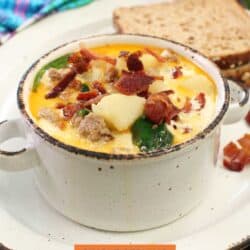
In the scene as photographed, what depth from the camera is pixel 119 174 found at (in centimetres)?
142

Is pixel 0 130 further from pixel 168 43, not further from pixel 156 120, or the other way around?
pixel 168 43

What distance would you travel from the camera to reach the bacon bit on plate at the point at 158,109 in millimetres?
1457

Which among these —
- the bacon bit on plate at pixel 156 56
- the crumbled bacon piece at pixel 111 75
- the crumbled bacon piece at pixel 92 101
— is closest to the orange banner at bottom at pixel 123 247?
the crumbled bacon piece at pixel 92 101

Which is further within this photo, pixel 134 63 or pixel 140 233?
pixel 134 63

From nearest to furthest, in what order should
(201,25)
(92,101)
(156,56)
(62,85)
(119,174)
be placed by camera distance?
(119,174) < (92,101) < (62,85) < (156,56) < (201,25)

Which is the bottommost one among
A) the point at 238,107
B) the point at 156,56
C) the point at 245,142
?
the point at 245,142

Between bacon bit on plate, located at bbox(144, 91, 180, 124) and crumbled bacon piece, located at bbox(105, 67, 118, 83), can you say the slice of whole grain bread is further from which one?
bacon bit on plate, located at bbox(144, 91, 180, 124)

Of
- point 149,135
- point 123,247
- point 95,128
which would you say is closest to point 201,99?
point 149,135

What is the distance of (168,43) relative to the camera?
6.06 ft

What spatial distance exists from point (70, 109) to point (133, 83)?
187 millimetres

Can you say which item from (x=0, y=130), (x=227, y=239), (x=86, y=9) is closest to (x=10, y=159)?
(x=0, y=130)

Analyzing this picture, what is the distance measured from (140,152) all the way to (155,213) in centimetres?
21

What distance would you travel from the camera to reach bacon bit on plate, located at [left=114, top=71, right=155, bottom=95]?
157cm

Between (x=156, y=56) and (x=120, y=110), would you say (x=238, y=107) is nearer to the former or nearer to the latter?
(x=156, y=56)
